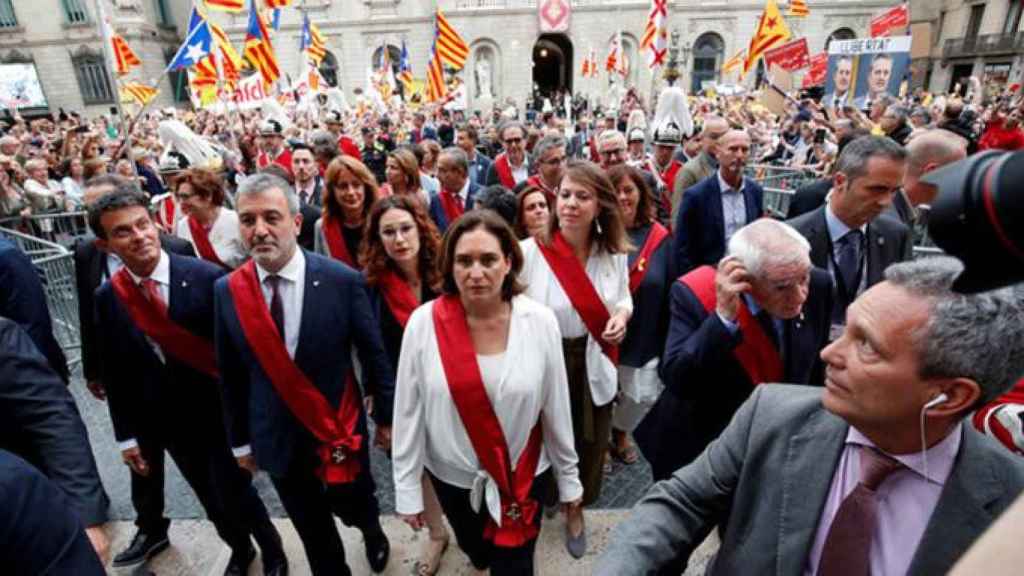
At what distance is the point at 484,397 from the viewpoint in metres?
2.07

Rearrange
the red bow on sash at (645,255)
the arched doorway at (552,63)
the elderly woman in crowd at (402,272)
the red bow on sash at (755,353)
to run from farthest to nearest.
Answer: the arched doorway at (552,63) → the red bow on sash at (645,255) → the elderly woman in crowd at (402,272) → the red bow on sash at (755,353)

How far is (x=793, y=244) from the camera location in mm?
1786

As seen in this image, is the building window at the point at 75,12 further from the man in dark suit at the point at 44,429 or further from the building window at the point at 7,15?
the man in dark suit at the point at 44,429

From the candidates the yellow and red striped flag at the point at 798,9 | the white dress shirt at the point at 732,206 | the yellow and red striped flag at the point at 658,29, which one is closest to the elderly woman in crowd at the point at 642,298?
the white dress shirt at the point at 732,206

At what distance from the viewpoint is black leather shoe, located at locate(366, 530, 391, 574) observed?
9.34 feet

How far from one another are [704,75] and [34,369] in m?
40.1

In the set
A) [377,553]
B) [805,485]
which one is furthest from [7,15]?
[805,485]

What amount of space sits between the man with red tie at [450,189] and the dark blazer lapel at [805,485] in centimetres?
376

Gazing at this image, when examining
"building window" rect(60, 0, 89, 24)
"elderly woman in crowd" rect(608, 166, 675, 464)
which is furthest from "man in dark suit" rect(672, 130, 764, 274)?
"building window" rect(60, 0, 89, 24)

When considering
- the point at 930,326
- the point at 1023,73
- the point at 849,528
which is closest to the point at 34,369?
the point at 849,528

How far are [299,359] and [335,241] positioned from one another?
5.08 ft

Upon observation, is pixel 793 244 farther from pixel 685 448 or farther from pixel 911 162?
pixel 911 162

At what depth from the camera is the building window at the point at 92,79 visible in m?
33.7

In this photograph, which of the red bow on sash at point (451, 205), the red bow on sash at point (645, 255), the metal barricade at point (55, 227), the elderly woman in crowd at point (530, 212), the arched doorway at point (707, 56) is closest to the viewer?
the red bow on sash at point (645, 255)
